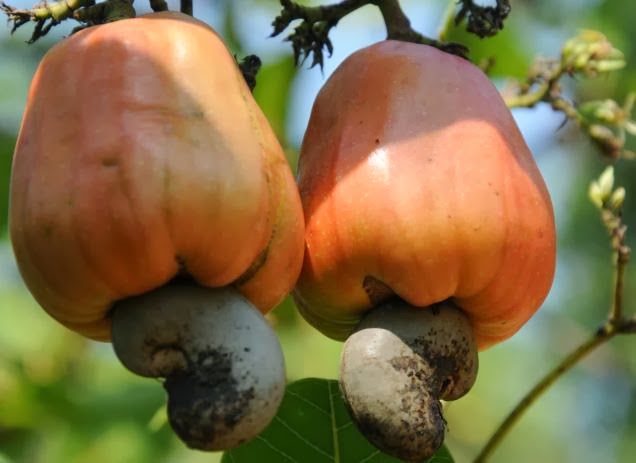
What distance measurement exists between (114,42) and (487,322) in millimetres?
575

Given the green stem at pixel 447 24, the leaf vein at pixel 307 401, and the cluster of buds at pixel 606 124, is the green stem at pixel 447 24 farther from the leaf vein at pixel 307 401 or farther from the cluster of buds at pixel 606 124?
the leaf vein at pixel 307 401

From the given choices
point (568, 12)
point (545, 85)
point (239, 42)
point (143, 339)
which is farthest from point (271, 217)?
point (568, 12)

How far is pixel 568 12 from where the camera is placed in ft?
11.5

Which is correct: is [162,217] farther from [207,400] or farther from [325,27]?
[325,27]

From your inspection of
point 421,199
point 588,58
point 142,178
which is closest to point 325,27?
point 421,199

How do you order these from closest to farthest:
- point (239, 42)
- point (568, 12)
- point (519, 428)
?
point (239, 42) → point (568, 12) → point (519, 428)

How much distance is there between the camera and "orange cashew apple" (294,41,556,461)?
4.56 ft

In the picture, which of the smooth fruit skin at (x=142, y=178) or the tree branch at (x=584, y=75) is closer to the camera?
the smooth fruit skin at (x=142, y=178)

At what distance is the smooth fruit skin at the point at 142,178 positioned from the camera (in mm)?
1255

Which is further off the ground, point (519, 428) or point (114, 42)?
point (114, 42)

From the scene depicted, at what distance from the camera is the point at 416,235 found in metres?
1.39

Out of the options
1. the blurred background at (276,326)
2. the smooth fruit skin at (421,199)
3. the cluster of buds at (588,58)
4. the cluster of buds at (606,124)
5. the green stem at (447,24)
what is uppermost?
the smooth fruit skin at (421,199)

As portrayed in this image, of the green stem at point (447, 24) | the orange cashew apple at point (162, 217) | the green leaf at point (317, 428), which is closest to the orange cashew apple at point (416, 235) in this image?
the orange cashew apple at point (162, 217)

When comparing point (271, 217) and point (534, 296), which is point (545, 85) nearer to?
point (534, 296)
